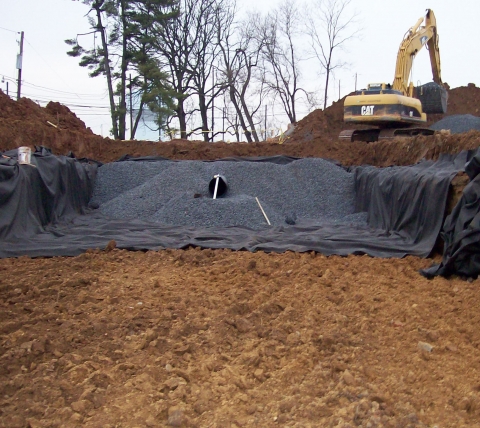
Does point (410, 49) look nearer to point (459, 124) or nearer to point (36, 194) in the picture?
point (459, 124)

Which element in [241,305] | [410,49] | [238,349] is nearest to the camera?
[238,349]

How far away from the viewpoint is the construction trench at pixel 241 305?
2.38 m

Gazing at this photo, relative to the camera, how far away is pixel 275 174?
36.8 feet

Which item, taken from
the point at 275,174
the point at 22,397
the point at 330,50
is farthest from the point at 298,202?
the point at 330,50

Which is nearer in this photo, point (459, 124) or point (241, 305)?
point (241, 305)

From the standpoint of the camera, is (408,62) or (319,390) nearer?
(319,390)

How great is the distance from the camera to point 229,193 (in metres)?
10.5

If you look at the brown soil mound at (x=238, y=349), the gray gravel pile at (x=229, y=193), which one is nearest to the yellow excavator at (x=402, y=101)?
the gray gravel pile at (x=229, y=193)

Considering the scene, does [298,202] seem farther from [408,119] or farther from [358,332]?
[358,332]

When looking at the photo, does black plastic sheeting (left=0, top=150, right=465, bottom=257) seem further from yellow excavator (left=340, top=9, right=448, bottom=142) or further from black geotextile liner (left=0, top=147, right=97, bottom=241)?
yellow excavator (left=340, top=9, right=448, bottom=142)

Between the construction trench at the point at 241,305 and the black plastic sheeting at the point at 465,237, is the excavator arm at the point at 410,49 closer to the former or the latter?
the construction trench at the point at 241,305

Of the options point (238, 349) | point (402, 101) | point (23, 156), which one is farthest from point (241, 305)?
point (402, 101)

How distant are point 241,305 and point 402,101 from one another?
1155 centimetres

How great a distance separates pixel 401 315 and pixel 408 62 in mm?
14219
